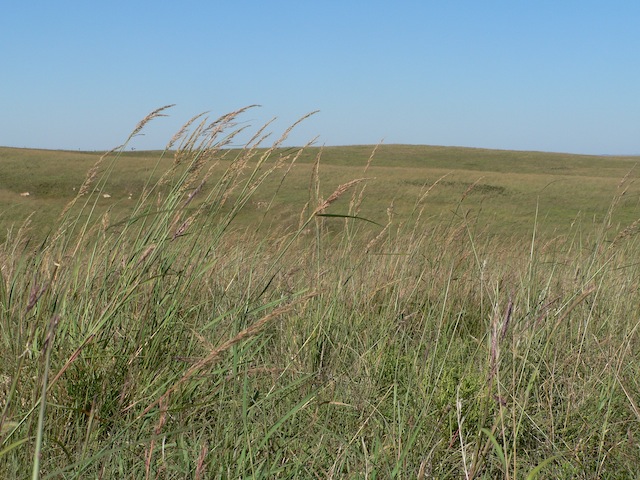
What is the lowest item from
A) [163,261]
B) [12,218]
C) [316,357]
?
[12,218]

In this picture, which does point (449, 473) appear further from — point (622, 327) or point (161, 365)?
point (622, 327)

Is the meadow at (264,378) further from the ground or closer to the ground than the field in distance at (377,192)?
further from the ground

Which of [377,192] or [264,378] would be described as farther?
[377,192]

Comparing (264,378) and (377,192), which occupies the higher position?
(264,378)

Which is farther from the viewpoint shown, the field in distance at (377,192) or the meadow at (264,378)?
the field in distance at (377,192)

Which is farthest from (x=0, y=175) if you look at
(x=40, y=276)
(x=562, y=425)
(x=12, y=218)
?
(x=562, y=425)

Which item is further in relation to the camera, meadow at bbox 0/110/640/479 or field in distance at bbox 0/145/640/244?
field in distance at bbox 0/145/640/244

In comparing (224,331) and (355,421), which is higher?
(224,331)

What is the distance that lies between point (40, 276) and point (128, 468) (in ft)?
3.73

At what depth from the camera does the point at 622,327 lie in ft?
9.60

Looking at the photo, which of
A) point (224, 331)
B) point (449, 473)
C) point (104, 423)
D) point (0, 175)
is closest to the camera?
point (449, 473)

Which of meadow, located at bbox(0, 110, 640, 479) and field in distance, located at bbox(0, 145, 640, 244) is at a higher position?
meadow, located at bbox(0, 110, 640, 479)

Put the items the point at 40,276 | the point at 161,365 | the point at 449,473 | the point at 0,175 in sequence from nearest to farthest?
the point at 449,473, the point at 161,365, the point at 40,276, the point at 0,175

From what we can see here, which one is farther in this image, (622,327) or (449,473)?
(622,327)
